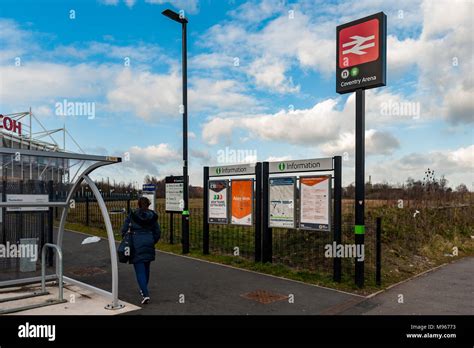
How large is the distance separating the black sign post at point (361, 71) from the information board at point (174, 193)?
549cm

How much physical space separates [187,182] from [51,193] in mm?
3813

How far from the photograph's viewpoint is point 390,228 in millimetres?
11820

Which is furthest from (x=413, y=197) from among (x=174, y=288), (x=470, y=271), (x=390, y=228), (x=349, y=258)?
(x=174, y=288)

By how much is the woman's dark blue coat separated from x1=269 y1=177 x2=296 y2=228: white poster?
334cm

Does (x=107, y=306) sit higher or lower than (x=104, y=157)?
lower

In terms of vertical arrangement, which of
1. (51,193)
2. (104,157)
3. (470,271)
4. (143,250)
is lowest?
(470,271)

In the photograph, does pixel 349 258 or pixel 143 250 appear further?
pixel 349 258

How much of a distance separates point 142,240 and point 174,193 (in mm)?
5466

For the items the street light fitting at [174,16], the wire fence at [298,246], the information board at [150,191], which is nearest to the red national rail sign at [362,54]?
the wire fence at [298,246]

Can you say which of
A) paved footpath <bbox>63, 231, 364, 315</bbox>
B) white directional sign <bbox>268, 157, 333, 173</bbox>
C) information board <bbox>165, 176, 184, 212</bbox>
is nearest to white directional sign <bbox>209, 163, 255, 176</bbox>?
white directional sign <bbox>268, 157, 333, 173</bbox>

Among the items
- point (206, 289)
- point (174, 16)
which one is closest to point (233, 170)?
point (206, 289)
